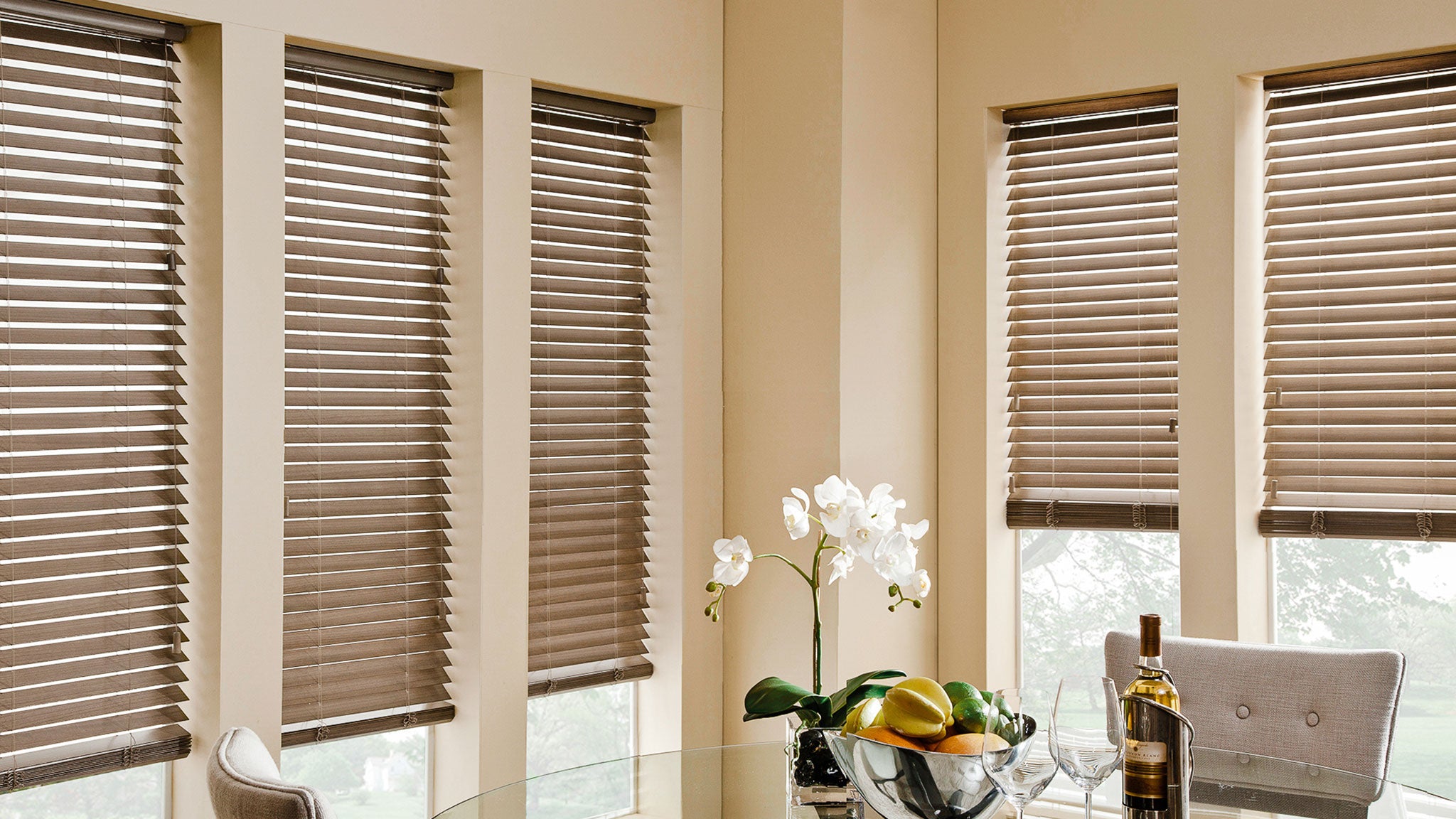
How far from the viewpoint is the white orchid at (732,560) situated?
213cm

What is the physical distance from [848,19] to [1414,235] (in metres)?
1.46

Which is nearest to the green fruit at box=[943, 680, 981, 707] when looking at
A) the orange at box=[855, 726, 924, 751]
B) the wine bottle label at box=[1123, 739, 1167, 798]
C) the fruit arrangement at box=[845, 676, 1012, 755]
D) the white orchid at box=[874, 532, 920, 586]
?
the fruit arrangement at box=[845, 676, 1012, 755]

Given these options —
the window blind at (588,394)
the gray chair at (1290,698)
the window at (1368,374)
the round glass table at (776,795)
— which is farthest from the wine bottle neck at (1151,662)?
the window blind at (588,394)

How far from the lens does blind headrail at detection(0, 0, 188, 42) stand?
7.57ft

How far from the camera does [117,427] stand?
2.46 m

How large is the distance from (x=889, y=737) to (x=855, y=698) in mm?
→ 445

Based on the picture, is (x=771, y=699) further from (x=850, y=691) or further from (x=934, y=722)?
(x=934, y=722)

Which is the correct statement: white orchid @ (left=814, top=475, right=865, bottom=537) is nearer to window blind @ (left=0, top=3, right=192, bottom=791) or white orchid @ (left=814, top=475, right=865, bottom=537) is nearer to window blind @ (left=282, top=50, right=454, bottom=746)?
window blind @ (left=282, top=50, right=454, bottom=746)

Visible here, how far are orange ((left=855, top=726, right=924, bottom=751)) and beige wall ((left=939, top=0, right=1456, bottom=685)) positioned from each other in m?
1.74

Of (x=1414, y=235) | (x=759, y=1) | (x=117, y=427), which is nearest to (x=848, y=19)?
(x=759, y=1)

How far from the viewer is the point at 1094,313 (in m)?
3.30

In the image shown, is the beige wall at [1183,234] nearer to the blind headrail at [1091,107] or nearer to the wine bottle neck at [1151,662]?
the blind headrail at [1091,107]

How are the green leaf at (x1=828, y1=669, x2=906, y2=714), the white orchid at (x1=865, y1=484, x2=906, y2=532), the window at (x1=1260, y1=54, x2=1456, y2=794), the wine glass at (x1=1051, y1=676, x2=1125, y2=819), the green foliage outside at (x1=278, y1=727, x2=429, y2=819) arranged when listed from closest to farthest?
the wine glass at (x1=1051, y1=676, x2=1125, y2=819) < the green leaf at (x1=828, y1=669, x2=906, y2=714) < the white orchid at (x1=865, y1=484, x2=906, y2=532) < the green foliage outside at (x1=278, y1=727, x2=429, y2=819) < the window at (x1=1260, y1=54, x2=1456, y2=794)

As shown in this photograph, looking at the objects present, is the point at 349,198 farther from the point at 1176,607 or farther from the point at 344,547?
the point at 1176,607
